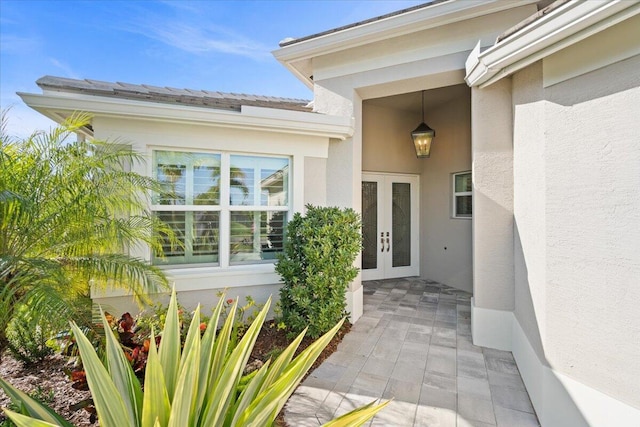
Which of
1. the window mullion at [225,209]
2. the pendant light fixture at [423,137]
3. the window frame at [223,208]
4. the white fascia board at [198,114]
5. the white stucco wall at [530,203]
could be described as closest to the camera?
the white stucco wall at [530,203]

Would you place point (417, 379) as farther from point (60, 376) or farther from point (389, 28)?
point (389, 28)

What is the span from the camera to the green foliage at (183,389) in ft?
5.40

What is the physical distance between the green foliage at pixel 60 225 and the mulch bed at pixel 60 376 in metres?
0.72

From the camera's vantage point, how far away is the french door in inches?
364

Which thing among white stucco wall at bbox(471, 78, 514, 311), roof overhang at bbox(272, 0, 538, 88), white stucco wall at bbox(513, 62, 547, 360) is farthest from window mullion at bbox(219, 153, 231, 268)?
white stucco wall at bbox(513, 62, 547, 360)

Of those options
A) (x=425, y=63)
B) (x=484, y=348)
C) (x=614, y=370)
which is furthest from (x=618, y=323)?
(x=425, y=63)

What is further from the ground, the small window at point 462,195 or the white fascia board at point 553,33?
the white fascia board at point 553,33

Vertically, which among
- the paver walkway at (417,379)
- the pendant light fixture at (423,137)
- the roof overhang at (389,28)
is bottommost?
the paver walkway at (417,379)

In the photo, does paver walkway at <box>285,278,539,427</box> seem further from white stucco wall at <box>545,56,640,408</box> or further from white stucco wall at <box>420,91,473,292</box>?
white stucco wall at <box>420,91,473,292</box>

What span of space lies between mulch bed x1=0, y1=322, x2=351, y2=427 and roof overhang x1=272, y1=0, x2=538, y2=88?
5.67m

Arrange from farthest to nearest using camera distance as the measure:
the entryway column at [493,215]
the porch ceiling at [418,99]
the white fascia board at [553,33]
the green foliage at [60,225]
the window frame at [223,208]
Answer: the porch ceiling at [418,99] < the window frame at [223,208] < the entryway column at [493,215] < the green foliage at [60,225] < the white fascia board at [553,33]

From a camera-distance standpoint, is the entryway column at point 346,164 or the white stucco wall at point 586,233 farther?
the entryway column at point 346,164

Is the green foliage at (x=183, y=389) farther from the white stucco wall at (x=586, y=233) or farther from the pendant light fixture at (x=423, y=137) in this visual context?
the pendant light fixture at (x=423, y=137)

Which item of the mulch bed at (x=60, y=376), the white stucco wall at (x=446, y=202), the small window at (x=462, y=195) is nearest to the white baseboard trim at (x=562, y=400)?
the mulch bed at (x=60, y=376)
